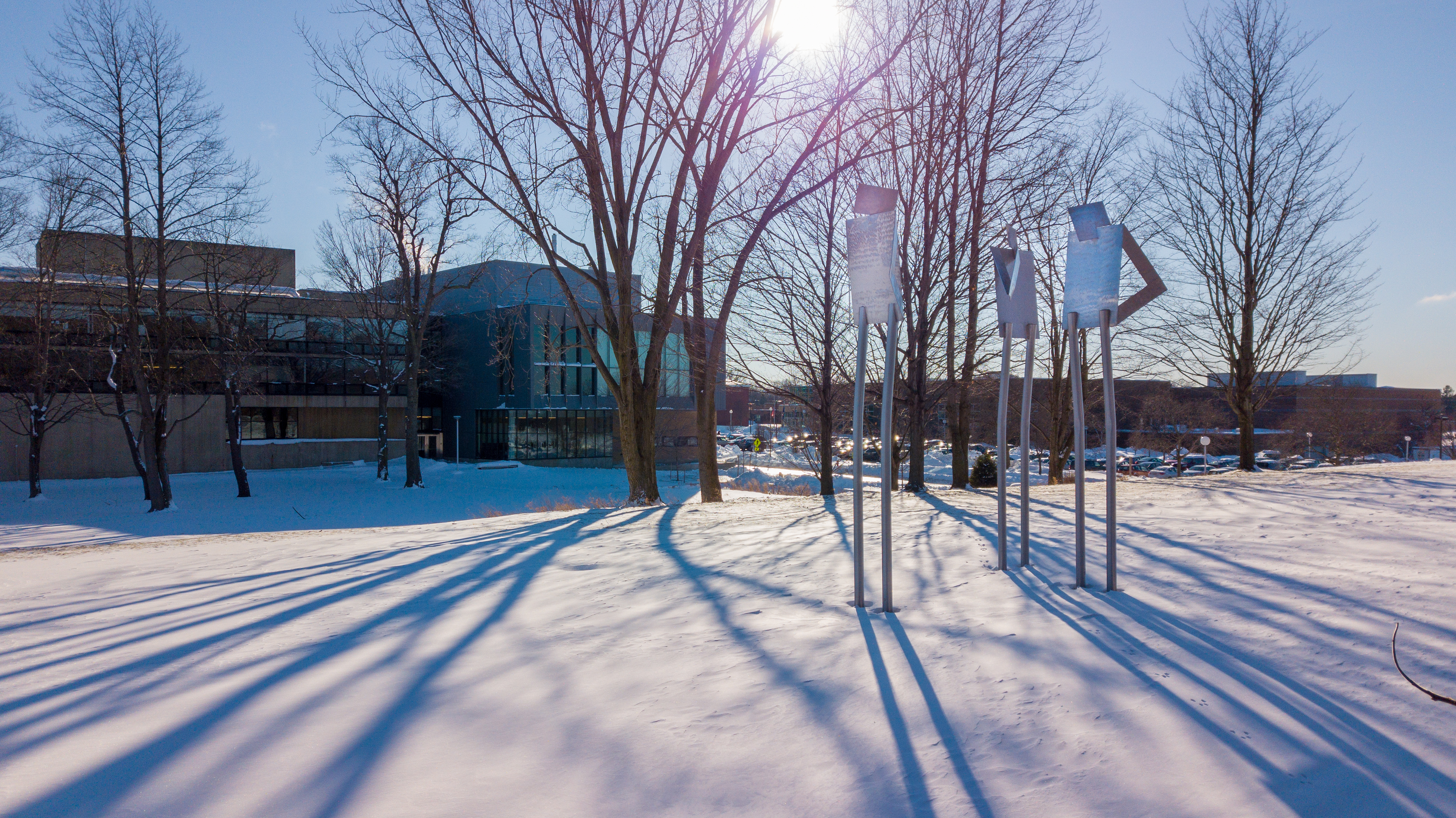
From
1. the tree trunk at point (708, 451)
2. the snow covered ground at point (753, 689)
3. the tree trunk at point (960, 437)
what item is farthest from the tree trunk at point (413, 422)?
the snow covered ground at point (753, 689)

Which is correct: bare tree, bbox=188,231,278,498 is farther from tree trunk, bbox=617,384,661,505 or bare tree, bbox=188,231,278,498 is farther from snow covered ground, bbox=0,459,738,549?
tree trunk, bbox=617,384,661,505

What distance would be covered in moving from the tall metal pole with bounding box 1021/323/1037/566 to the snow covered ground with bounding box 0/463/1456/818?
0.80ft

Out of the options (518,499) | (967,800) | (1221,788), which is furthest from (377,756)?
(518,499)

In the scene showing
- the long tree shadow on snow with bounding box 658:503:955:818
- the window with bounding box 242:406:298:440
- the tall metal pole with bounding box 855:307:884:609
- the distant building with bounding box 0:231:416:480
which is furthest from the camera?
the window with bounding box 242:406:298:440

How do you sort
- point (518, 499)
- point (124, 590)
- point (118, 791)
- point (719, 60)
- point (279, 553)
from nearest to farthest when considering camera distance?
point (118, 791), point (124, 590), point (279, 553), point (719, 60), point (518, 499)

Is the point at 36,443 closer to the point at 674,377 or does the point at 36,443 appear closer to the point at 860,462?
the point at 860,462

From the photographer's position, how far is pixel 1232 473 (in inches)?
597

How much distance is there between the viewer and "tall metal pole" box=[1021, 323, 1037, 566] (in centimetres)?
519

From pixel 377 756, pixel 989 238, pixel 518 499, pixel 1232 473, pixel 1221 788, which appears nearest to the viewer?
pixel 1221 788

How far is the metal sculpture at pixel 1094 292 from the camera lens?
4.62 metres

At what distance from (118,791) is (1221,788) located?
10.5 ft

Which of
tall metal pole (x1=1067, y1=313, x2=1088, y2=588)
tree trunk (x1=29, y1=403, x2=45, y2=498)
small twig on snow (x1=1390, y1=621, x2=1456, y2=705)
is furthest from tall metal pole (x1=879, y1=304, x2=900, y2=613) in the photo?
tree trunk (x1=29, y1=403, x2=45, y2=498)

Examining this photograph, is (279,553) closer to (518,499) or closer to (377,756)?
(377,756)

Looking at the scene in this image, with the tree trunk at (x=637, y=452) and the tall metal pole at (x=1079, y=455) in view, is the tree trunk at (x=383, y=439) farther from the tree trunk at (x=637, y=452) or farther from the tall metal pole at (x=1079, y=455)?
the tall metal pole at (x=1079, y=455)
